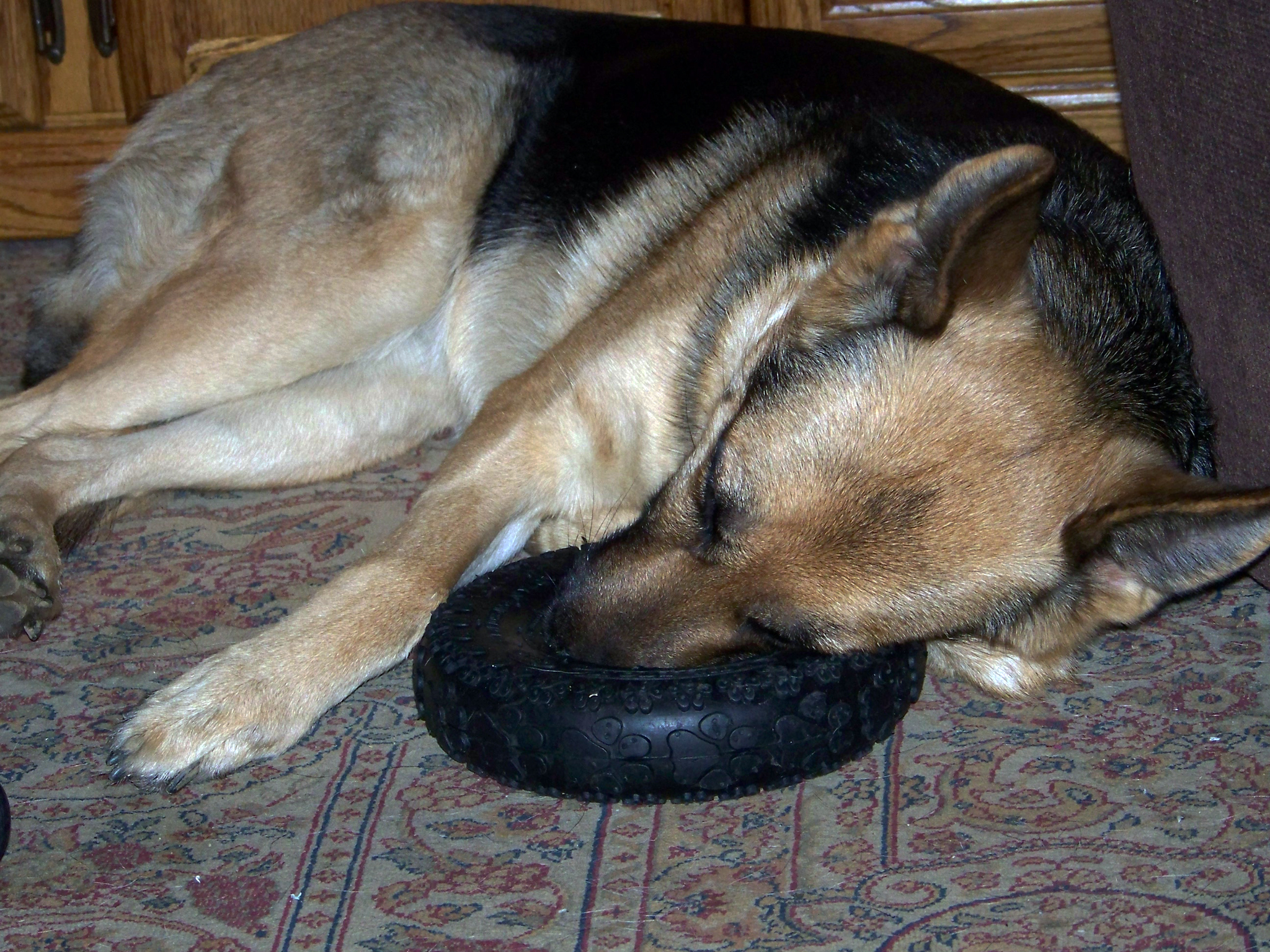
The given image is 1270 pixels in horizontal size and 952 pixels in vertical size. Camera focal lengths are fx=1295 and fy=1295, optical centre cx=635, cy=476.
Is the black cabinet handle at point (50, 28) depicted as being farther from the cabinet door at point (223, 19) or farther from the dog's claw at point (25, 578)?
the dog's claw at point (25, 578)

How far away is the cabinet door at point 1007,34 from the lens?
4570 millimetres

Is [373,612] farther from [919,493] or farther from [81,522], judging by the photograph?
[919,493]

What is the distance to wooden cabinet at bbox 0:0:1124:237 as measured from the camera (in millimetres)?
4594

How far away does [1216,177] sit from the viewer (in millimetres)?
2479

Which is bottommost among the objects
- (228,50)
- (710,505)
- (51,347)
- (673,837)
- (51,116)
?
Answer: (673,837)

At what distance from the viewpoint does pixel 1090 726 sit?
8.11ft

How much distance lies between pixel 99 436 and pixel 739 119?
1.73 metres

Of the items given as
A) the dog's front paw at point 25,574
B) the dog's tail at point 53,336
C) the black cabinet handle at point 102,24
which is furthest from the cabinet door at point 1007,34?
the dog's front paw at point 25,574

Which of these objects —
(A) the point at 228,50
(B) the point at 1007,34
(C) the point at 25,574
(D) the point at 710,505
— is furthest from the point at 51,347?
(B) the point at 1007,34

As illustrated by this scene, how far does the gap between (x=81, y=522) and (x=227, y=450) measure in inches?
15.7

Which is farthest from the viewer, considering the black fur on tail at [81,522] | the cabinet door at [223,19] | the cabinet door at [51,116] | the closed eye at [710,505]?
the cabinet door at [51,116]

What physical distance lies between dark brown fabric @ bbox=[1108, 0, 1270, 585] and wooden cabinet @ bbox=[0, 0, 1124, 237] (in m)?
1.91

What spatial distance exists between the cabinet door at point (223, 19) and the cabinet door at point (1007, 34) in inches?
11.8

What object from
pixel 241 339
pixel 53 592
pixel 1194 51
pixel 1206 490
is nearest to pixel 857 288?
pixel 1206 490
